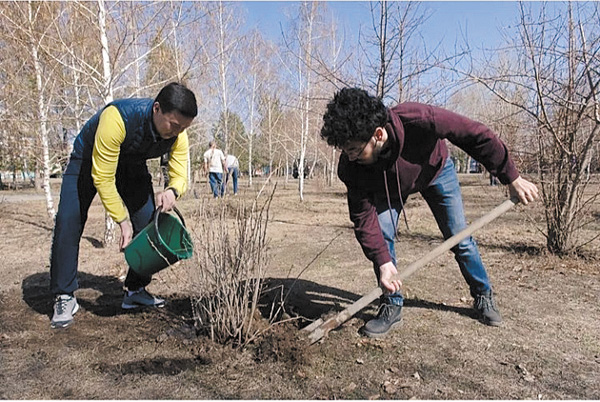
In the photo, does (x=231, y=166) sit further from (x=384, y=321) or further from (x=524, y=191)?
(x=524, y=191)

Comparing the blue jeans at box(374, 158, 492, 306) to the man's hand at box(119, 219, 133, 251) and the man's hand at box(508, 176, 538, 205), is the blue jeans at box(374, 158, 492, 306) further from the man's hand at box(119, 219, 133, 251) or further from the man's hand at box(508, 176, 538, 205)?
the man's hand at box(119, 219, 133, 251)

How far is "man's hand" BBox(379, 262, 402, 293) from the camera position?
7.77ft

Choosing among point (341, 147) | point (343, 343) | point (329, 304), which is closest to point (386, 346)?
point (343, 343)

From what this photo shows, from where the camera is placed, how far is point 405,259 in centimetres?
468

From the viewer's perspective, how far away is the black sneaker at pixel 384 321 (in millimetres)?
2633

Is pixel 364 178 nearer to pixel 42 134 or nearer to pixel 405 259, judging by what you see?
pixel 405 259

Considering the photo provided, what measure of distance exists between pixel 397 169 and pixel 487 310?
47.0 inches

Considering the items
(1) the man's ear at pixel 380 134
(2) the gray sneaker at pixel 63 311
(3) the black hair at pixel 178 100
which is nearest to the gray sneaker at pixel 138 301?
(2) the gray sneaker at pixel 63 311

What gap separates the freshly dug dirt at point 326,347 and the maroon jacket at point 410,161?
0.62m

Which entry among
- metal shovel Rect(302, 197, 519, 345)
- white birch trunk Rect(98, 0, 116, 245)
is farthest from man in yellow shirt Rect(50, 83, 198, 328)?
white birch trunk Rect(98, 0, 116, 245)

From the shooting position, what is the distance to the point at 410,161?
8.03 feet

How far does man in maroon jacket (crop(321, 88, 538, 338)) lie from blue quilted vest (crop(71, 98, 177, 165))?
47.2 inches

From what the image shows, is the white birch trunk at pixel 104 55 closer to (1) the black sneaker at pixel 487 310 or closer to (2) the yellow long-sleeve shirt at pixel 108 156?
(2) the yellow long-sleeve shirt at pixel 108 156

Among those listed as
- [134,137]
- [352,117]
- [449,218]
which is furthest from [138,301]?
[449,218]
